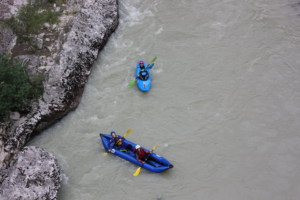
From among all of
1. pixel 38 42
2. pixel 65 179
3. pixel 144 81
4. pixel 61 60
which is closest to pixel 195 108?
pixel 144 81

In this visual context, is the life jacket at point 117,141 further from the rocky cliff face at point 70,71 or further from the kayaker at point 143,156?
the rocky cliff face at point 70,71

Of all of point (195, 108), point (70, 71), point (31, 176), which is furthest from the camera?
point (195, 108)

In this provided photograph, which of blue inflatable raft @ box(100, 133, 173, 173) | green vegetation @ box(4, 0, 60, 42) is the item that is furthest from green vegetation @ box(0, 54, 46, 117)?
blue inflatable raft @ box(100, 133, 173, 173)

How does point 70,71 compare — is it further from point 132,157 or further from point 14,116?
point 132,157

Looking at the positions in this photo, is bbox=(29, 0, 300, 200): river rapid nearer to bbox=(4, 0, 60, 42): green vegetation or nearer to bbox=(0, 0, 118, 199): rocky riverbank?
bbox=(0, 0, 118, 199): rocky riverbank

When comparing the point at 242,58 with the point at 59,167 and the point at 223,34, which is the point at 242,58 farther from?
the point at 59,167

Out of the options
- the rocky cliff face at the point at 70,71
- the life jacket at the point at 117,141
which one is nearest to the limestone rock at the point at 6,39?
the rocky cliff face at the point at 70,71
